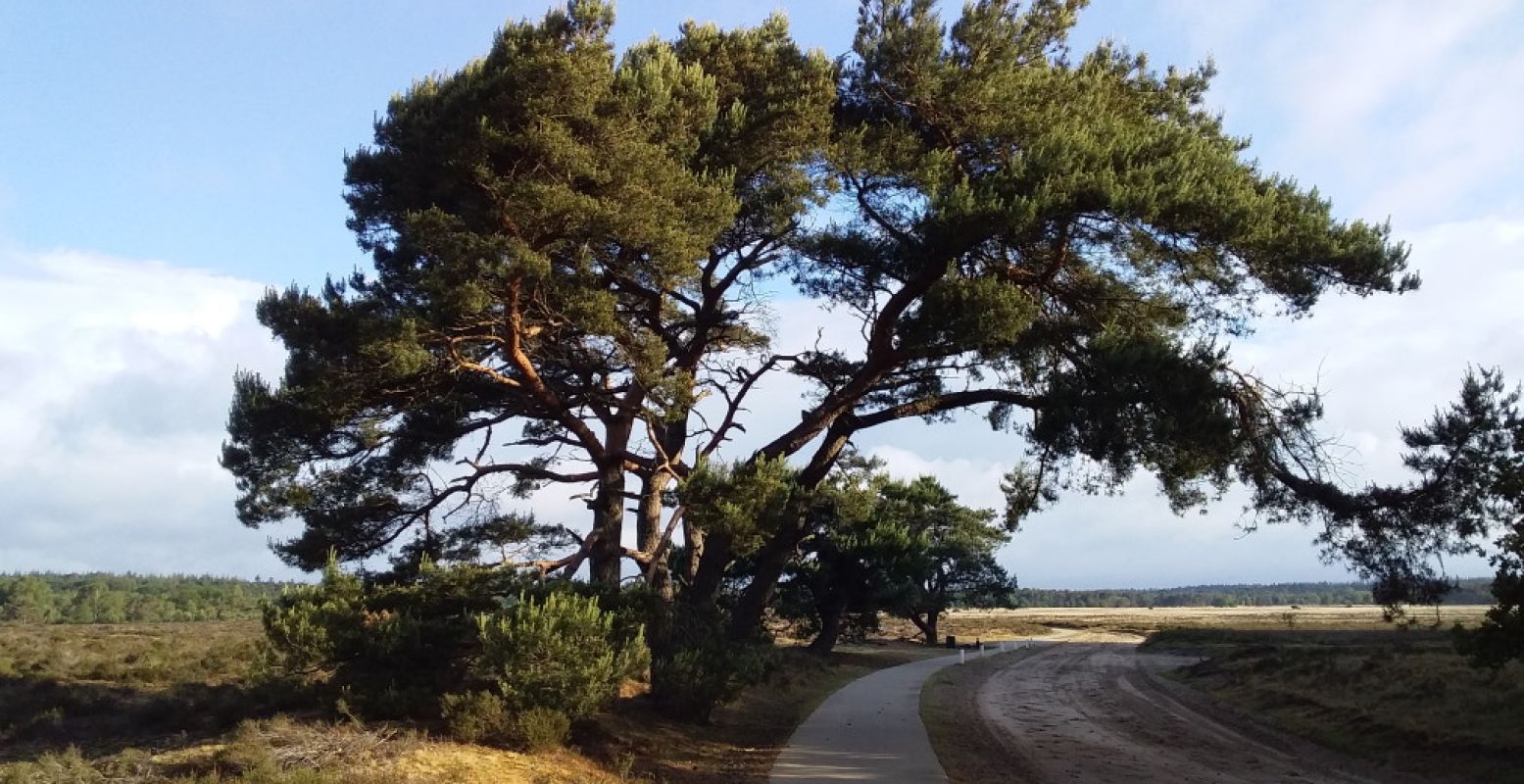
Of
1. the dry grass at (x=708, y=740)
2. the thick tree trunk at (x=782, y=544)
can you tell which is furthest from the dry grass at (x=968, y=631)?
the thick tree trunk at (x=782, y=544)

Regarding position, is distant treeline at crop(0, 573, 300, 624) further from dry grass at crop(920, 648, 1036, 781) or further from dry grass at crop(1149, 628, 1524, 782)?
dry grass at crop(1149, 628, 1524, 782)

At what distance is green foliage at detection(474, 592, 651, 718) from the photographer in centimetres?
1029

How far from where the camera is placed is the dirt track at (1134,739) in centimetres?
1234

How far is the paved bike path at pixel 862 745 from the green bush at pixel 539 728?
8.13 feet

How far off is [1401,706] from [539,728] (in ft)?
44.1

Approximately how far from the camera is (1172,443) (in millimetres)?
11883

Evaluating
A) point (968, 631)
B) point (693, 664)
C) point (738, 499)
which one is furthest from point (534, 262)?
point (968, 631)

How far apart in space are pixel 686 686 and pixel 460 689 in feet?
11.2

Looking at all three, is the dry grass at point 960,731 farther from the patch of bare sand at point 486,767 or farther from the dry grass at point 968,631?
the dry grass at point 968,631

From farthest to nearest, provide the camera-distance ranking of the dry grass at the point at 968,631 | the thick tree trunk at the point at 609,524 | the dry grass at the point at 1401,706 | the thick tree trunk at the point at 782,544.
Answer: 1. the dry grass at the point at 968,631
2. the thick tree trunk at the point at 782,544
3. the thick tree trunk at the point at 609,524
4. the dry grass at the point at 1401,706

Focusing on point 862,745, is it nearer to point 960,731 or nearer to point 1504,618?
point 960,731

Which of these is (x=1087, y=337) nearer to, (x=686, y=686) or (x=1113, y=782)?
(x=1113, y=782)

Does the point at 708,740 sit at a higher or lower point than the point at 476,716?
lower

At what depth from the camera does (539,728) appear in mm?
10297
